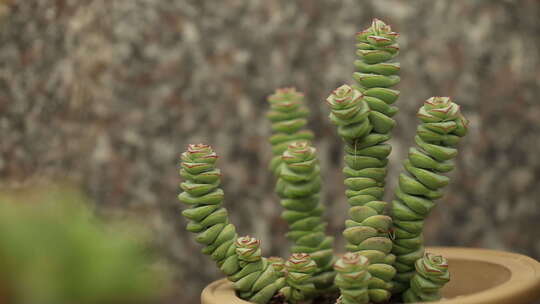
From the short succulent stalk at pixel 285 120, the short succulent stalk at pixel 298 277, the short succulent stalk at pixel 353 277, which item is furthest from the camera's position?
the short succulent stalk at pixel 285 120

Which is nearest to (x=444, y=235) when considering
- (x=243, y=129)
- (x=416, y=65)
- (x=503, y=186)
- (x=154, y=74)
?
(x=503, y=186)

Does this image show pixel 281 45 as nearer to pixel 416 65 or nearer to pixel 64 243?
pixel 416 65

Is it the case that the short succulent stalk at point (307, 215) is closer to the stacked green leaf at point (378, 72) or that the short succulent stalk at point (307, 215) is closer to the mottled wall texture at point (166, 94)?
the stacked green leaf at point (378, 72)

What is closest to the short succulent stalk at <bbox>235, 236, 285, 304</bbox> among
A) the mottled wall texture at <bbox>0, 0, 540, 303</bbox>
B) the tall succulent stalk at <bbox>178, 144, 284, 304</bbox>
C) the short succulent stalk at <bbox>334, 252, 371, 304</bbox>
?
the tall succulent stalk at <bbox>178, 144, 284, 304</bbox>

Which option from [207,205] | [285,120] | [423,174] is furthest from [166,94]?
[423,174]

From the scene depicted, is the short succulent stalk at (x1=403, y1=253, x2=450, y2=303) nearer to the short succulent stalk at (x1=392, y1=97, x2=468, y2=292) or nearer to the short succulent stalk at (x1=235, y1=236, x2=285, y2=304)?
the short succulent stalk at (x1=392, y1=97, x2=468, y2=292)

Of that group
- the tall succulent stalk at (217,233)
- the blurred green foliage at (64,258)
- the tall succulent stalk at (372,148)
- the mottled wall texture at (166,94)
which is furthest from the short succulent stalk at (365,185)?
the mottled wall texture at (166,94)

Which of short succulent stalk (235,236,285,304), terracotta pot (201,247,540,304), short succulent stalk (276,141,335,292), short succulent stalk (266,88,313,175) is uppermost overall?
short succulent stalk (266,88,313,175)

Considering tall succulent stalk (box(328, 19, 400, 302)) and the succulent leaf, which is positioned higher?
tall succulent stalk (box(328, 19, 400, 302))

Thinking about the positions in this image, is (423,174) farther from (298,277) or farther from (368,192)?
(298,277)
